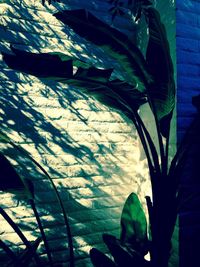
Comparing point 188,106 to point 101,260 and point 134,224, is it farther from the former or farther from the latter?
point 101,260

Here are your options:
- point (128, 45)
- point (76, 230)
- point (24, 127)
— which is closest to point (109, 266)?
point (76, 230)

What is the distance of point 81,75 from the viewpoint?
1.06 metres

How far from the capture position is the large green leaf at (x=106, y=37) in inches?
41.7

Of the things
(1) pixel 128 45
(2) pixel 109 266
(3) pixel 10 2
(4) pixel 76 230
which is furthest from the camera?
(4) pixel 76 230

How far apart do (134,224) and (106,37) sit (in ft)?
3.53

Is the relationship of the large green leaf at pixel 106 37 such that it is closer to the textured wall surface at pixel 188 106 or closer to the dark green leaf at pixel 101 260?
the textured wall surface at pixel 188 106

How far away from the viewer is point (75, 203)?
1.85 meters

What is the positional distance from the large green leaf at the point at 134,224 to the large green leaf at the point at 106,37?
31.7 inches

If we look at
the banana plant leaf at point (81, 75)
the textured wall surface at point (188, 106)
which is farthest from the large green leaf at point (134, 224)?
the banana plant leaf at point (81, 75)

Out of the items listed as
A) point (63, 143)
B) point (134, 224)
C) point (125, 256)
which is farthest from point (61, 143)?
point (125, 256)

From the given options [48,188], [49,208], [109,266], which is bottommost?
[109,266]

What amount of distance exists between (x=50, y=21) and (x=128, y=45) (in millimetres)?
977

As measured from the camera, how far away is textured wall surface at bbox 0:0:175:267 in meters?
1.71

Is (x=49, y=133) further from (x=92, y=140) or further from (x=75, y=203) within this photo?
(x=75, y=203)
